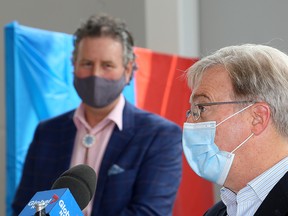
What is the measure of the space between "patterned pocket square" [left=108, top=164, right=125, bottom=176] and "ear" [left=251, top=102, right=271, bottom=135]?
3.48 ft

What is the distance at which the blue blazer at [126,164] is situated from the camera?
9.26ft

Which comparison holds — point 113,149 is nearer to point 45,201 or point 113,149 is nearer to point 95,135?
point 95,135

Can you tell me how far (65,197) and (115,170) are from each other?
1508 millimetres

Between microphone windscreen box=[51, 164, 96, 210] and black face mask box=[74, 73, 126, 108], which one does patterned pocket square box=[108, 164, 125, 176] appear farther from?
microphone windscreen box=[51, 164, 96, 210]

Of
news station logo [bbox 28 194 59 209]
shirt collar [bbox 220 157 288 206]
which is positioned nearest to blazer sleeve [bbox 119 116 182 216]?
shirt collar [bbox 220 157 288 206]

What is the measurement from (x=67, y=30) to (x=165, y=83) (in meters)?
1.23

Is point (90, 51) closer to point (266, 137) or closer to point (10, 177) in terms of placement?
point (10, 177)

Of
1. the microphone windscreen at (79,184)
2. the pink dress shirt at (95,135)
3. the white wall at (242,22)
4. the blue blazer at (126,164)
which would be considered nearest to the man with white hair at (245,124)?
the microphone windscreen at (79,184)

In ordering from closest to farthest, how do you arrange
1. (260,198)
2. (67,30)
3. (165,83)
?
(260,198), (165,83), (67,30)

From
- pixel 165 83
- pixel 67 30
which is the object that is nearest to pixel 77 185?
pixel 165 83

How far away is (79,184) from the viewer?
1602mm

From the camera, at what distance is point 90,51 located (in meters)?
3.12

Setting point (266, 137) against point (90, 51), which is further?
point (90, 51)

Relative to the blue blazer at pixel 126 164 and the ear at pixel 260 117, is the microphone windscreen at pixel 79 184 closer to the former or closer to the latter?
the ear at pixel 260 117
